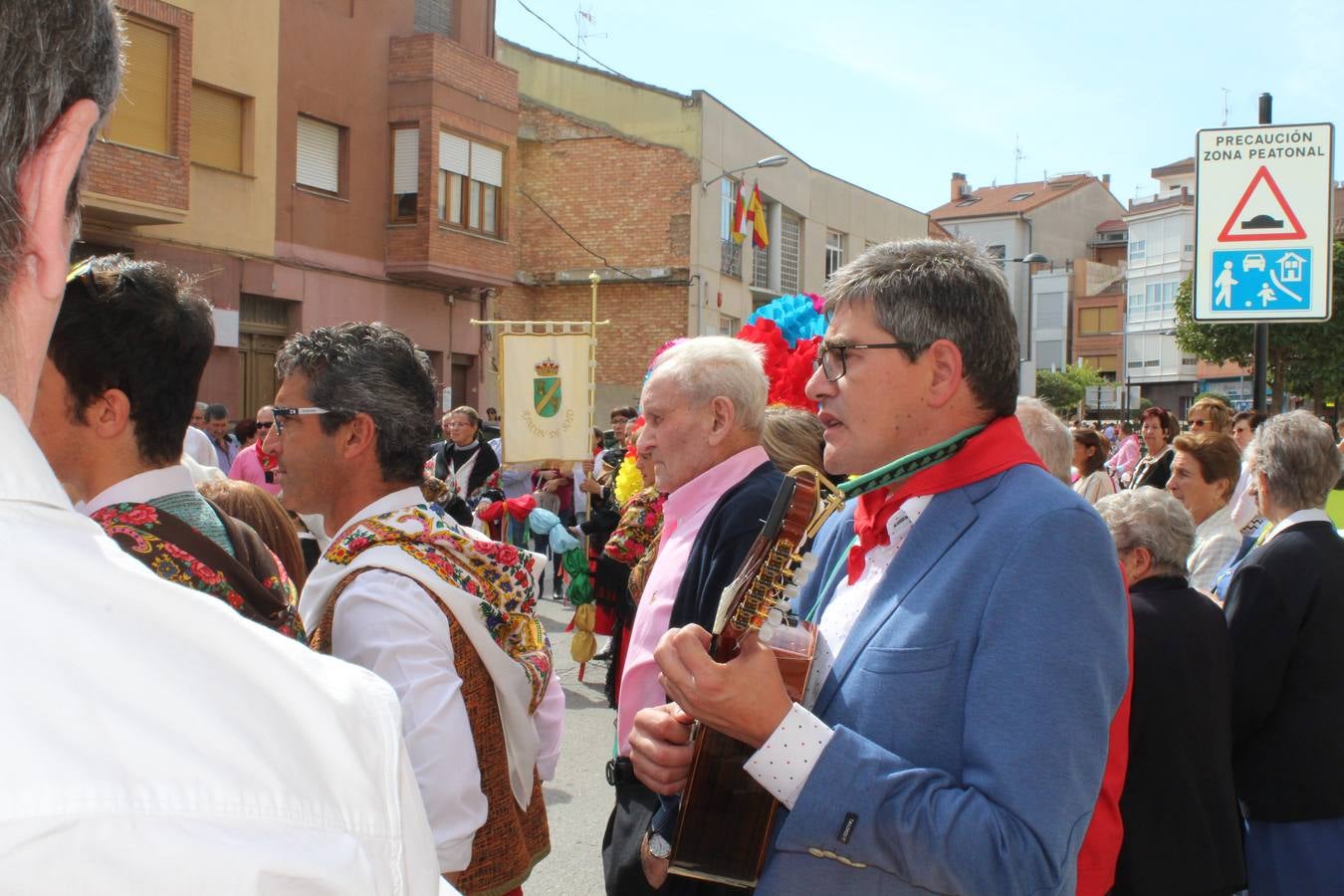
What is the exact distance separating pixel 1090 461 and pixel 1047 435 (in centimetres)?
338

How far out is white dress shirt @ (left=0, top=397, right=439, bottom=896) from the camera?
0.57 meters

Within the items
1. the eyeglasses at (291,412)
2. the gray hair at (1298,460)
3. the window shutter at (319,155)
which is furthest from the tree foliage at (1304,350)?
the eyeglasses at (291,412)

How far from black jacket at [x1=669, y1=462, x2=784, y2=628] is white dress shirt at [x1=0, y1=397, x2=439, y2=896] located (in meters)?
2.00

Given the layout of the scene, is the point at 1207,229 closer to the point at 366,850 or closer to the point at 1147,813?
the point at 1147,813

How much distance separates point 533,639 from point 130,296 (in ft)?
3.78

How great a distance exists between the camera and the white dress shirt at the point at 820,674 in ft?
5.80

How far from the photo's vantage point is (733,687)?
70.1 inches

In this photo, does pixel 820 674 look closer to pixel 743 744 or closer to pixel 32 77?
pixel 743 744

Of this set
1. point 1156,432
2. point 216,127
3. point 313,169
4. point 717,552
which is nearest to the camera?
point 717,552

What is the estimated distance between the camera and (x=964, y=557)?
1.78 metres

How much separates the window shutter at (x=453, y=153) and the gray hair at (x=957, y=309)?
19.7 m

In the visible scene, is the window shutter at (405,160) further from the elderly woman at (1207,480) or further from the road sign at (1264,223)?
the elderly woman at (1207,480)

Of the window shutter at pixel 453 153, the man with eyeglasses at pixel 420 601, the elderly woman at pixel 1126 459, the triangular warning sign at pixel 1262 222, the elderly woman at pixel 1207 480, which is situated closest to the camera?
the man with eyeglasses at pixel 420 601

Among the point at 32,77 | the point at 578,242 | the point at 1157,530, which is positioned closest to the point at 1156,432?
the point at 1157,530
